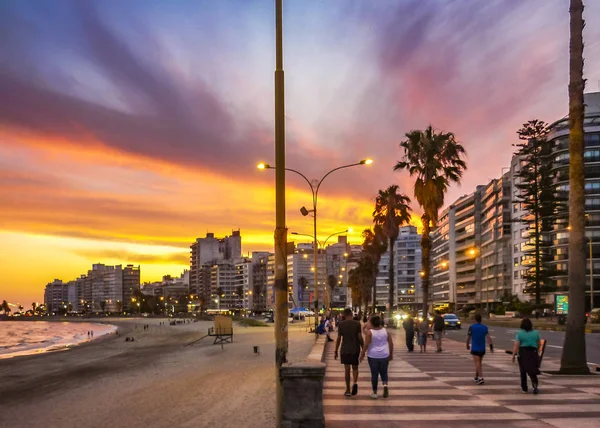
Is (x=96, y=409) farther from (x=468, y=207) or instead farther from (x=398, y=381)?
(x=468, y=207)

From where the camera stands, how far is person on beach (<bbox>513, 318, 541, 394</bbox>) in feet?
44.3

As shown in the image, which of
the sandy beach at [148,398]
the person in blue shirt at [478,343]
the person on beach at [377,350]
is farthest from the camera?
the person in blue shirt at [478,343]

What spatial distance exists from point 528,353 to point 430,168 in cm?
2367

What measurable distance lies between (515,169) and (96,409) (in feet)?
341

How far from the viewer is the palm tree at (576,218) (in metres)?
17.1

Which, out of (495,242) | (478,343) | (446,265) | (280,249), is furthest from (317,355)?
(446,265)

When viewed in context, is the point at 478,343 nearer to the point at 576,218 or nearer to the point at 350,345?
the point at 350,345

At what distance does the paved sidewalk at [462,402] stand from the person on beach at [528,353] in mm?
373

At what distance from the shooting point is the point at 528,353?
44.4 feet

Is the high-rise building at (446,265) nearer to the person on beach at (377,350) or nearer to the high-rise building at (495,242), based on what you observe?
the high-rise building at (495,242)

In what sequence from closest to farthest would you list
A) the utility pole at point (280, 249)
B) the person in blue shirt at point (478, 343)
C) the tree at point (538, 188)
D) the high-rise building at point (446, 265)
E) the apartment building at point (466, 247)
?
the utility pole at point (280, 249)
the person in blue shirt at point (478, 343)
the tree at point (538, 188)
the apartment building at point (466, 247)
the high-rise building at point (446, 265)

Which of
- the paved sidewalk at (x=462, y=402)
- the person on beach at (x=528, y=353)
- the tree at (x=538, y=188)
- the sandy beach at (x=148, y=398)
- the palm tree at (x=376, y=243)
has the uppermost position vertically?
the tree at (x=538, y=188)

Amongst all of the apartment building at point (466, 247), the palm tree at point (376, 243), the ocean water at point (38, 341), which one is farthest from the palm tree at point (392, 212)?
the apartment building at point (466, 247)

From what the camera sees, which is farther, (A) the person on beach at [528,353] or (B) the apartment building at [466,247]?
(B) the apartment building at [466,247]
